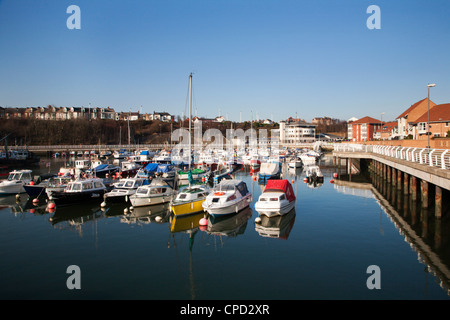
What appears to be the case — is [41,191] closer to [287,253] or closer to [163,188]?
[163,188]

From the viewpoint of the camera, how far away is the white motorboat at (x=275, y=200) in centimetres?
2541

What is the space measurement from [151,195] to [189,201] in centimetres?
553

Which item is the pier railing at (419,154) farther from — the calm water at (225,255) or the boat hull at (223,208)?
the boat hull at (223,208)

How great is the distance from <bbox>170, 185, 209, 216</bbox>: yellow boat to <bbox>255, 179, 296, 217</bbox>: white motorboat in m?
5.16

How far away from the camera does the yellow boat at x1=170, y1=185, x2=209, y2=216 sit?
26234 mm

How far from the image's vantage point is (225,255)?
18.8 metres

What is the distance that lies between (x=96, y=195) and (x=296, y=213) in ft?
67.1

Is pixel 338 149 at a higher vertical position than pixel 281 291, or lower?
higher

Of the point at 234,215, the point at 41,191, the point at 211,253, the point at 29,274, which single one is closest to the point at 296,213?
the point at 234,215

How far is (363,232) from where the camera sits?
22969 millimetres

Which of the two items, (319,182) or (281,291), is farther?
(319,182)

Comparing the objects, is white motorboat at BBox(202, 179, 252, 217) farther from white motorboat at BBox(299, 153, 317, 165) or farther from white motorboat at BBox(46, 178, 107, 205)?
white motorboat at BBox(299, 153, 317, 165)

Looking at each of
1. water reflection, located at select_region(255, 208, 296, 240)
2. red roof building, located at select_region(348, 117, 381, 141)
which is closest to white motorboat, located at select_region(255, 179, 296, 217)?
water reflection, located at select_region(255, 208, 296, 240)
